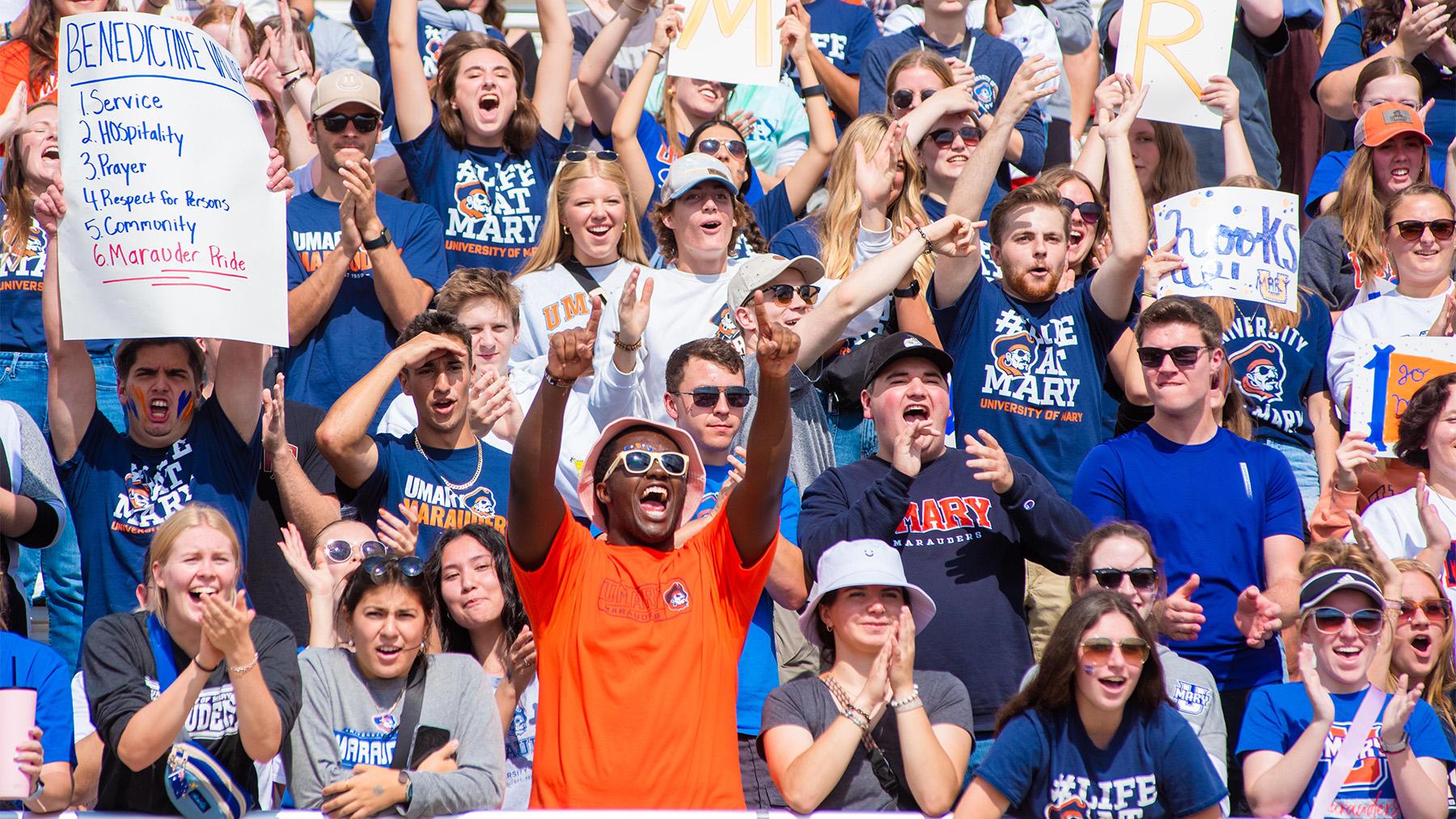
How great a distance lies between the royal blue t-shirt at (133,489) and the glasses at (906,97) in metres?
3.43

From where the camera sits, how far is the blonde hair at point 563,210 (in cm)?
743

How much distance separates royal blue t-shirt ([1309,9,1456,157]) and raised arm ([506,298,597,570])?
5.96 metres

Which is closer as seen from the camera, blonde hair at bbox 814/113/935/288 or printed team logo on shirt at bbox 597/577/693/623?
printed team logo on shirt at bbox 597/577/693/623

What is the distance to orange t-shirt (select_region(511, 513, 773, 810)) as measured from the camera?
15.2ft

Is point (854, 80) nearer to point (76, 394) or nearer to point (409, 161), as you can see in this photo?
point (409, 161)

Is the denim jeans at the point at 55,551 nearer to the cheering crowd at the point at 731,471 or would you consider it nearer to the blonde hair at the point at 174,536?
the cheering crowd at the point at 731,471

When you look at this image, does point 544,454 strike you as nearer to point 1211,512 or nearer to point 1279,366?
point 1211,512

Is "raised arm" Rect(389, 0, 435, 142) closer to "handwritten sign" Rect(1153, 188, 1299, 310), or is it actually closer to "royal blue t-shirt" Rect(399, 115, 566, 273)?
"royal blue t-shirt" Rect(399, 115, 566, 273)

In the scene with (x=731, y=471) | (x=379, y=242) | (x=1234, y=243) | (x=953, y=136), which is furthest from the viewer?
(x=953, y=136)

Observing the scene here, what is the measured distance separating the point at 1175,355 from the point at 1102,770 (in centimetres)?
181

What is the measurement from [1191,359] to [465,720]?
8.95ft

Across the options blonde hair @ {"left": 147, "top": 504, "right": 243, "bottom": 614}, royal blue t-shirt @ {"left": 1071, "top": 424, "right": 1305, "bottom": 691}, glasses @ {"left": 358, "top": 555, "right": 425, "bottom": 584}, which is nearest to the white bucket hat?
royal blue t-shirt @ {"left": 1071, "top": 424, "right": 1305, "bottom": 691}

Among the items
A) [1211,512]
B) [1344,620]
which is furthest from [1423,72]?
[1344,620]

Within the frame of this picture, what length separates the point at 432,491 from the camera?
20.3 ft
